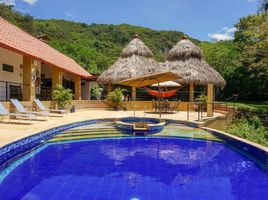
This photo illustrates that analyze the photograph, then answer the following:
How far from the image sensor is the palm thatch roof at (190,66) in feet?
63.0

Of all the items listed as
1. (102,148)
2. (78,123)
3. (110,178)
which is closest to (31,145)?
(102,148)

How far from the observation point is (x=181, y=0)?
22703mm

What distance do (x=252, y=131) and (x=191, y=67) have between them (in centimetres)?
1033

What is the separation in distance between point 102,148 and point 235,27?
30252mm

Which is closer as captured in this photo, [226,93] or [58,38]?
[226,93]

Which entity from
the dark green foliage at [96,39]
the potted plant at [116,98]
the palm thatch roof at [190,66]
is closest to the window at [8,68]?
the potted plant at [116,98]

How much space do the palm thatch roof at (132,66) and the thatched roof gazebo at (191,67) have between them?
1.51 m

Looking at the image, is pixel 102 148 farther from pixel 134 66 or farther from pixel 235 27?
pixel 235 27

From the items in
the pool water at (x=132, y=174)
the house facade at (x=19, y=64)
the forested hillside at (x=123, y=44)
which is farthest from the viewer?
the forested hillside at (x=123, y=44)

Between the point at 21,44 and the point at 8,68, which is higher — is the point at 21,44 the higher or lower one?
the higher one

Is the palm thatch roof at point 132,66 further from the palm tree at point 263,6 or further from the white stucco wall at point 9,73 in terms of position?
the palm tree at point 263,6

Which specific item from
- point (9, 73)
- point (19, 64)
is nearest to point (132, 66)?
point (19, 64)

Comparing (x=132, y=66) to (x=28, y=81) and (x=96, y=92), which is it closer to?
(x=96, y=92)

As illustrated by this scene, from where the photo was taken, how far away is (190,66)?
20.2 m
